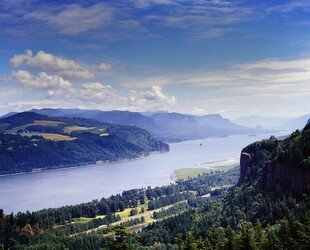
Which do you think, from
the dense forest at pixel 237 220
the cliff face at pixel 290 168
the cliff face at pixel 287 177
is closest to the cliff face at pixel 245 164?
the dense forest at pixel 237 220

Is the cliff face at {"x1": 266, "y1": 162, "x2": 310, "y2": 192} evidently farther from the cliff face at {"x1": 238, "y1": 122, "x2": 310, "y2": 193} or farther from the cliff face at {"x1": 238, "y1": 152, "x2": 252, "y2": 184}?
the cliff face at {"x1": 238, "y1": 152, "x2": 252, "y2": 184}

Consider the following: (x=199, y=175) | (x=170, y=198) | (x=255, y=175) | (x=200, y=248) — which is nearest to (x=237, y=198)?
(x=255, y=175)

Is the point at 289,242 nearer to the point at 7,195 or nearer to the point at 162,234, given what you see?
the point at 162,234

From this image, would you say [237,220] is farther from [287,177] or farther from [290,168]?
[290,168]

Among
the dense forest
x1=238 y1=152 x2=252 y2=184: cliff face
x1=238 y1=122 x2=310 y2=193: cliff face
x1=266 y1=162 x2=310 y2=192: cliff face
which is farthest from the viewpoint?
x1=238 y1=152 x2=252 y2=184: cliff face

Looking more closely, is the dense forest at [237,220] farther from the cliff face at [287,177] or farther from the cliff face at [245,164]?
the cliff face at [245,164]

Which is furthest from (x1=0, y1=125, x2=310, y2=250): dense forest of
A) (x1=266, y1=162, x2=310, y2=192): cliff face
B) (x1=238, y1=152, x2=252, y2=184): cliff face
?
(x1=238, y1=152, x2=252, y2=184): cliff face

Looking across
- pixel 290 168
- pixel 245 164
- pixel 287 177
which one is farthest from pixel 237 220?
pixel 245 164

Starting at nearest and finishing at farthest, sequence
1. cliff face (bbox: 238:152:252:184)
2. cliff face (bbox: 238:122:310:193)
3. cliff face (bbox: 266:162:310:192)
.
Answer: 1. cliff face (bbox: 266:162:310:192)
2. cliff face (bbox: 238:122:310:193)
3. cliff face (bbox: 238:152:252:184)

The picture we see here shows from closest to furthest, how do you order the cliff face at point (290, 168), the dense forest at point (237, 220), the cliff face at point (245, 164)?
the dense forest at point (237, 220) → the cliff face at point (290, 168) → the cliff face at point (245, 164)
